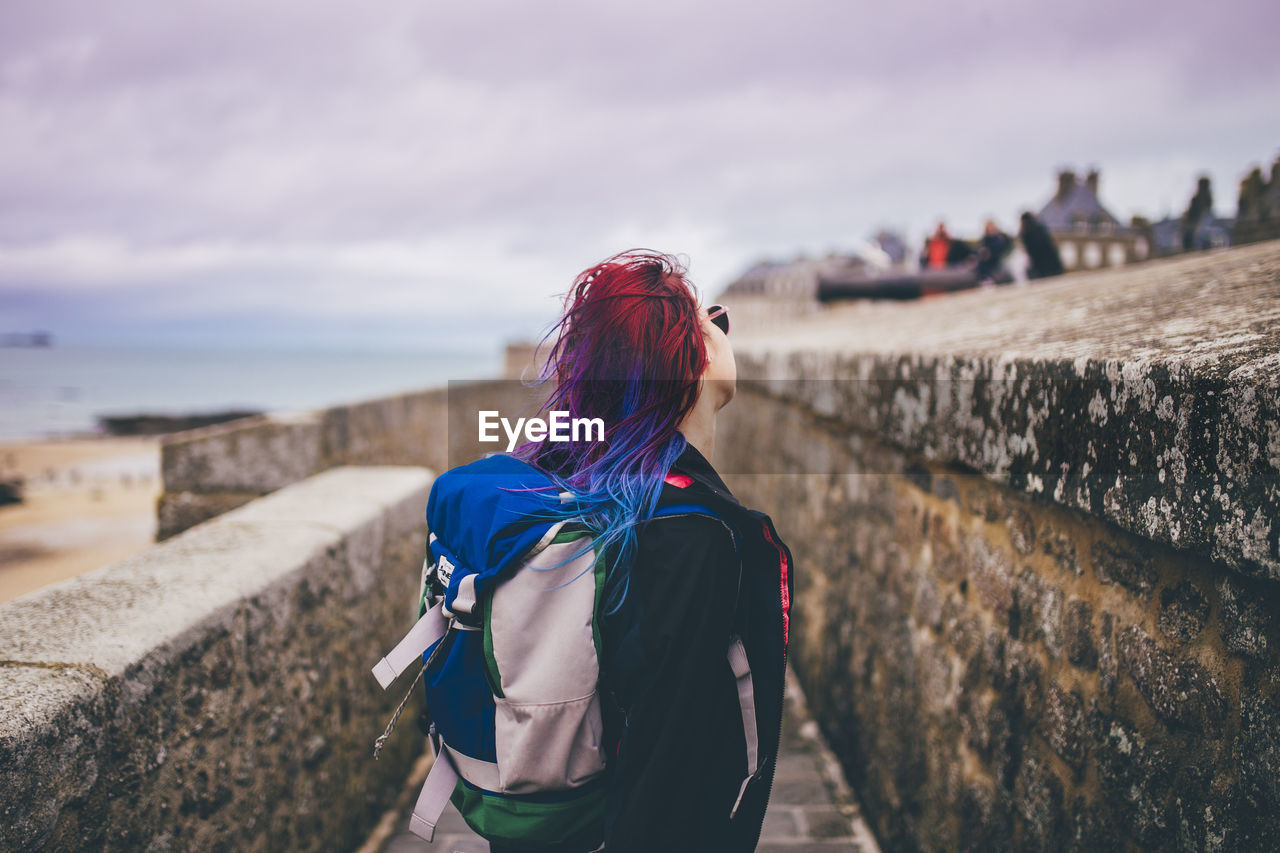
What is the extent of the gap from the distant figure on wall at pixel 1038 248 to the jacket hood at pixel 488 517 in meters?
Answer: 7.97

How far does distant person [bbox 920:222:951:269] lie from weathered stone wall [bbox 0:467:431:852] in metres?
8.56

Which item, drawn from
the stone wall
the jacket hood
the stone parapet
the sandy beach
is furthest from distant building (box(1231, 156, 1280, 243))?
the sandy beach

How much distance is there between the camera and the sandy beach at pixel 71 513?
25.3ft

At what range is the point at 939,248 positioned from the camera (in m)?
9.88

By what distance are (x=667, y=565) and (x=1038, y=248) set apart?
26.5 ft

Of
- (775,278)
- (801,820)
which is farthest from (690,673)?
(775,278)

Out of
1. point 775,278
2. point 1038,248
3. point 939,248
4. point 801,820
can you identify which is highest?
point 775,278

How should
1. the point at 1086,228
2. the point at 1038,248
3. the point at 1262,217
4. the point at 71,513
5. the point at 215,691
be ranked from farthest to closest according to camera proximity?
the point at 1086,228, the point at 71,513, the point at 1038,248, the point at 1262,217, the point at 215,691

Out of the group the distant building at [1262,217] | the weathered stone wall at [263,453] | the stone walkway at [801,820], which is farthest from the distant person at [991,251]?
the stone walkway at [801,820]

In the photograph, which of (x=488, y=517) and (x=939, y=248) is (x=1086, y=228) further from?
(x=488, y=517)

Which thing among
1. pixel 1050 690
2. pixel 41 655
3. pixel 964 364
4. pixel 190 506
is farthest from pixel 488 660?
pixel 190 506

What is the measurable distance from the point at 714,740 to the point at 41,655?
4.57 ft

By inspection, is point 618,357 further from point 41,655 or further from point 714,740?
point 41,655

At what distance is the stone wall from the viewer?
1.14 m
